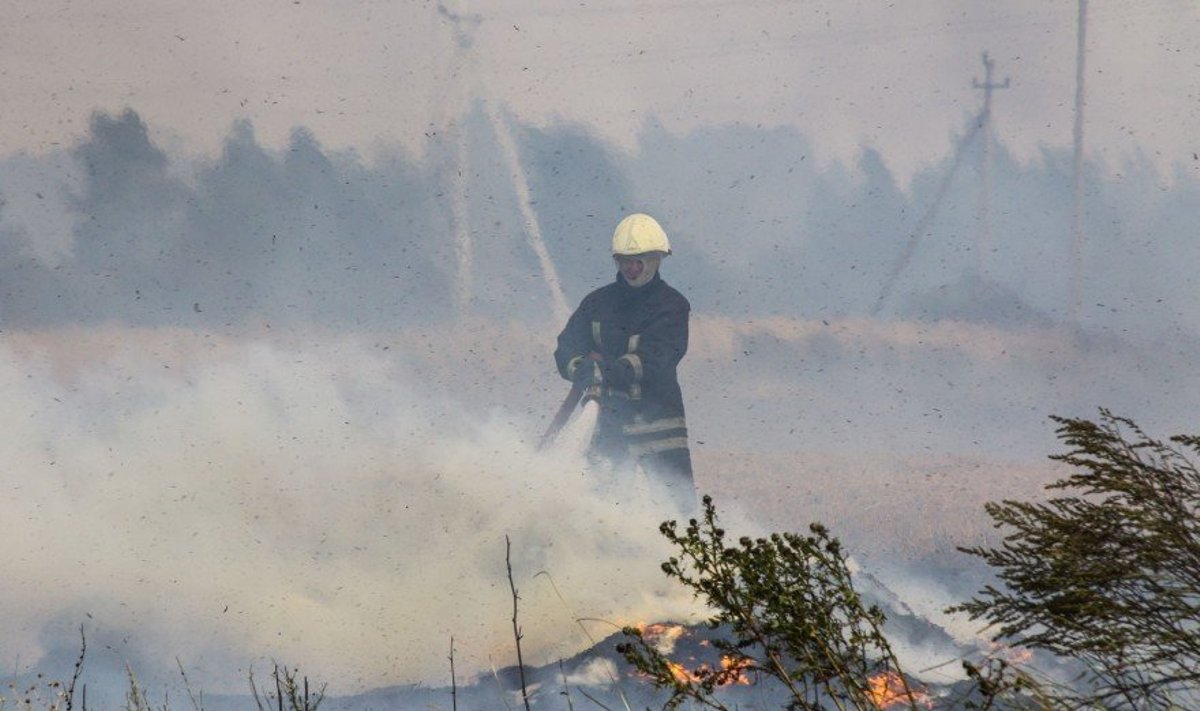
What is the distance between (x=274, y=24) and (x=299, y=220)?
172 centimetres

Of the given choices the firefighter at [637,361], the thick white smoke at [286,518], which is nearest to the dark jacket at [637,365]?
the firefighter at [637,361]

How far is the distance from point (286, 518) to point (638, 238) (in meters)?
3.65

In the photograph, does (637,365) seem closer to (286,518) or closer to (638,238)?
(638,238)

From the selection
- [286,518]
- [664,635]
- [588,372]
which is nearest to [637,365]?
[588,372]

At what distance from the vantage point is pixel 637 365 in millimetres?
12523

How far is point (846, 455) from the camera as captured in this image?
15.5m

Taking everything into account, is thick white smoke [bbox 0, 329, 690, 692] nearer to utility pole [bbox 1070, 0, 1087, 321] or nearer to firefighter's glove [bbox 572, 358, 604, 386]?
firefighter's glove [bbox 572, 358, 604, 386]

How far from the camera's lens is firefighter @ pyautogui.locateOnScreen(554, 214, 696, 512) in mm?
12477

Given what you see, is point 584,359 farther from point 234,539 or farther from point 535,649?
point 234,539

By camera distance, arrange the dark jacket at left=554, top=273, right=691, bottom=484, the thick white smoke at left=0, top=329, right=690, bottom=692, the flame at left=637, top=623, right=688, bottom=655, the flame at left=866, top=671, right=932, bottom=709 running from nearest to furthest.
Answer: the flame at left=866, top=671, right=932, bottom=709
the flame at left=637, top=623, right=688, bottom=655
the dark jacket at left=554, top=273, right=691, bottom=484
the thick white smoke at left=0, top=329, right=690, bottom=692

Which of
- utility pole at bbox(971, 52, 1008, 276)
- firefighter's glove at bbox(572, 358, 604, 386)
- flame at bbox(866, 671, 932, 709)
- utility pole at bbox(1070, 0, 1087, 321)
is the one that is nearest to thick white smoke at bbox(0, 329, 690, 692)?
firefighter's glove at bbox(572, 358, 604, 386)

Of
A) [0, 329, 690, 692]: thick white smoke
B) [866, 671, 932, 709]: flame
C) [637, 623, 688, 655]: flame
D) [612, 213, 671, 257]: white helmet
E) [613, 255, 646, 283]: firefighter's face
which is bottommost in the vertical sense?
[866, 671, 932, 709]: flame

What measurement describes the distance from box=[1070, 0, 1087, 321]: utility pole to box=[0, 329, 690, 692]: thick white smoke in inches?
201

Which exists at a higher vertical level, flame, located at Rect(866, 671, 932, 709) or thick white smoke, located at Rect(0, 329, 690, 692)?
thick white smoke, located at Rect(0, 329, 690, 692)
